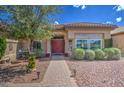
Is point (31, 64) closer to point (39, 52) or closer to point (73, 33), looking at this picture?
point (39, 52)

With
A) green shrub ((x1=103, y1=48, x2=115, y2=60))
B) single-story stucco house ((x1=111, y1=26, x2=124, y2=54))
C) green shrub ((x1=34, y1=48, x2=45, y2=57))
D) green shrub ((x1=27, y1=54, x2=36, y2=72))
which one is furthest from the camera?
green shrub ((x1=103, y1=48, x2=115, y2=60))

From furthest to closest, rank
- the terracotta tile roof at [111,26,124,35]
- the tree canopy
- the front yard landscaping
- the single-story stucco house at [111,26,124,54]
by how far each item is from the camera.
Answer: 1. the single-story stucco house at [111,26,124,54]
2. the terracotta tile roof at [111,26,124,35]
3. the tree canopy
4. the front yard landscaping

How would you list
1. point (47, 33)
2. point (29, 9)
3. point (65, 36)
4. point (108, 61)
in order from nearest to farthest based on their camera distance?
point (29, 9)
point (47, 33)
point (108, 61)
point (65, 36)

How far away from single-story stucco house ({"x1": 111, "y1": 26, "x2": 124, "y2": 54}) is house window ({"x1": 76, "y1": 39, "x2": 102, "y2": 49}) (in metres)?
1.37

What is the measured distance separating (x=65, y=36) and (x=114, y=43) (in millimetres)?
A: 3598

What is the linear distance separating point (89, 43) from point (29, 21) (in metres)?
5.77

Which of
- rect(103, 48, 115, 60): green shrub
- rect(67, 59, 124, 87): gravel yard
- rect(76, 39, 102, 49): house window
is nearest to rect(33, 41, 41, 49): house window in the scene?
rect(67, 59, 124, 87): gravel yard

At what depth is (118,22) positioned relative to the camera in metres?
11.7

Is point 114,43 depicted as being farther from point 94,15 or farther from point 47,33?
point 47,33

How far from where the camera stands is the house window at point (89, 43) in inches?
571

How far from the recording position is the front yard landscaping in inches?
358

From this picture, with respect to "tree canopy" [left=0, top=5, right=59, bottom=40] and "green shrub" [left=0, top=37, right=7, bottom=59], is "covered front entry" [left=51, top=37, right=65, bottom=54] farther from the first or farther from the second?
"green shrub" [left=0, top=37, right=7, bottom=59]

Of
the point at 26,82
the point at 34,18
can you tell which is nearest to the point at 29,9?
the point at 34,18
